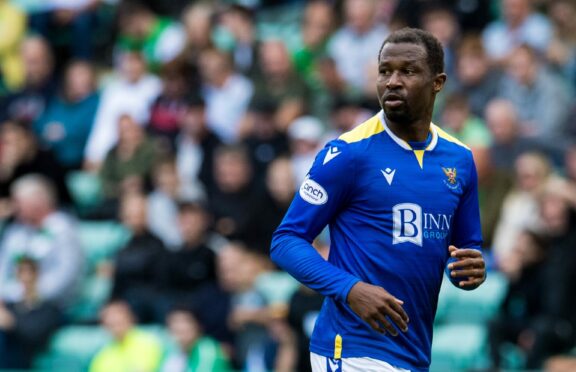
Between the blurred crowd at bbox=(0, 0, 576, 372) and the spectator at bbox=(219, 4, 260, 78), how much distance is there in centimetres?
2

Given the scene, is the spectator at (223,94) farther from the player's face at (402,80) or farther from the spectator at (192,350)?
the player's face at (402,80)

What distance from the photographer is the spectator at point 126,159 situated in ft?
41.5

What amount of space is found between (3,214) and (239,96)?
2.79 m

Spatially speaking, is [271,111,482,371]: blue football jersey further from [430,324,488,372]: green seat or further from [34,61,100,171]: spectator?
[34,61,100,171]: spectator

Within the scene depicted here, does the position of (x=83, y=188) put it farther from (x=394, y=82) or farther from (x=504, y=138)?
(x=394, y=82)

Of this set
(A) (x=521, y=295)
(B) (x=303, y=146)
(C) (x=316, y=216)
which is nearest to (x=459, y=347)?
(A) (x=521, y=295)

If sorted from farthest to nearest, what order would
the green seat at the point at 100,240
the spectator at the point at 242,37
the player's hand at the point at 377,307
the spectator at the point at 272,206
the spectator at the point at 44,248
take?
the spectator at the point at 242,37, the green seat at the point at 100,240, the spectator at the point at 44,248, the spectator at the point at 272,206, the player's hand at the point at 377,307

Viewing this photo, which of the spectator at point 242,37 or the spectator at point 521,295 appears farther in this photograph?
the spectator at point 242,37

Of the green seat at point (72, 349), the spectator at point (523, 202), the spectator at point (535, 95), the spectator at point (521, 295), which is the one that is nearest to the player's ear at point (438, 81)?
the spectator at point (521, 295)

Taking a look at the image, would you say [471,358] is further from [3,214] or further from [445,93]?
[3,214]

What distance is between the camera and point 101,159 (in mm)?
13273

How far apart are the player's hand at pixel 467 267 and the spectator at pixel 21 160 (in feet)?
27.5

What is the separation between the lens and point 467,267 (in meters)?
5.01

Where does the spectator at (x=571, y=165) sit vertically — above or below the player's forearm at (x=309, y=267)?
above
